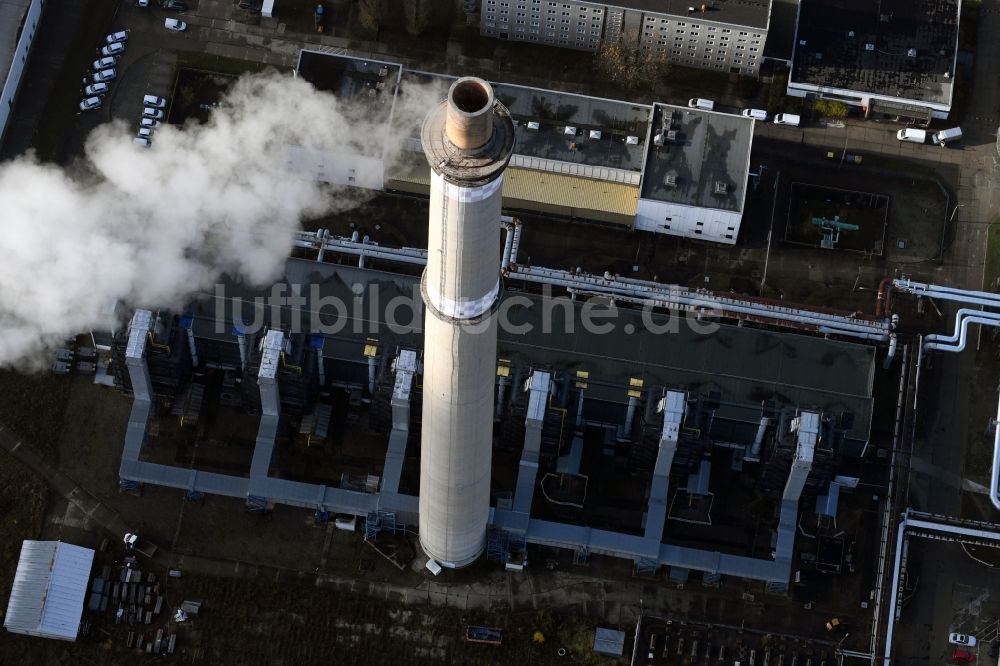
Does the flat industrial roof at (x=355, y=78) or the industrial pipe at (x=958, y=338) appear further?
the flat industrial roof at (x=355, y=78)

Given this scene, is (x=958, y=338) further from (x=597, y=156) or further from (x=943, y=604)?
(x=597, y=156)

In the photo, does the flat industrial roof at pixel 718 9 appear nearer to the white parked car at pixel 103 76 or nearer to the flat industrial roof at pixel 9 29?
the white parked car at pixel 103 76

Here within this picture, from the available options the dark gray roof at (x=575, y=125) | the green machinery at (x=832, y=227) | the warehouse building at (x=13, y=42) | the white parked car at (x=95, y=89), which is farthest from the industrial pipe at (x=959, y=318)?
the warehouse building at (x=13, y=42)

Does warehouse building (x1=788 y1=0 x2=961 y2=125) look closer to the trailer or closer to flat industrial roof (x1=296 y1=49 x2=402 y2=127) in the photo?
flat industrial roof (x1=296 y1=49 x2=402 y2=127)

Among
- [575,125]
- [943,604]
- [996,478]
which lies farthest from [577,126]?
[943,604]

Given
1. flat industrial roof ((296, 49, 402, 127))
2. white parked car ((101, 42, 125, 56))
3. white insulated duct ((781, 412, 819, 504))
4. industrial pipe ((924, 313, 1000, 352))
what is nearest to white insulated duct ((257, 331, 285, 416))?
flat industrial roof ((296, 49, 402, 127))

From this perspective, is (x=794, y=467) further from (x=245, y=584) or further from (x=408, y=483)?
(x=245, y=584)
